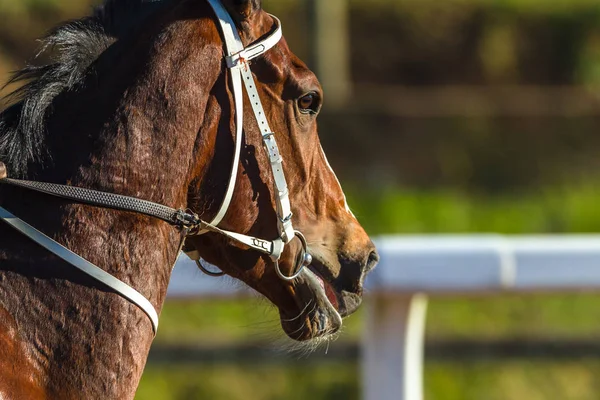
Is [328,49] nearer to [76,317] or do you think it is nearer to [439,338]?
[439,338]

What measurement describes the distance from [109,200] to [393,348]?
2250 millimetres

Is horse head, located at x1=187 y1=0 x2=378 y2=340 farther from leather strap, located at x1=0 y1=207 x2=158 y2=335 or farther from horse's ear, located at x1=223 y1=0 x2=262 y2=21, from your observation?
leather strap, located at x1=0 y1=207 x2=158 y2=335

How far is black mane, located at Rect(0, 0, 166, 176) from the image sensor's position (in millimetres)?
2521

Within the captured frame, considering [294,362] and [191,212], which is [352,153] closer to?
[294,362]

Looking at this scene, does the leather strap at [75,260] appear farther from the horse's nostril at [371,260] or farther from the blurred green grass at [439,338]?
the blurred green grass at [439,338]

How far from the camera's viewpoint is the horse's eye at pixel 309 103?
9.41ft

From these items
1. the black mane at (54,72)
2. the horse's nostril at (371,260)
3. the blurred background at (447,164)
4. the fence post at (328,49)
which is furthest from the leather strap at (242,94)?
the fence post at (328,49)

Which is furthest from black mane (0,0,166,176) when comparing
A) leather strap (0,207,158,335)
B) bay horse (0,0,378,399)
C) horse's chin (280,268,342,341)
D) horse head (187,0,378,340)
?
horse's chin (280,268,342,341)

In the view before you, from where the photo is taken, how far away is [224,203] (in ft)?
8.82

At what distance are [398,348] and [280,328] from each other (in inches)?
53.5

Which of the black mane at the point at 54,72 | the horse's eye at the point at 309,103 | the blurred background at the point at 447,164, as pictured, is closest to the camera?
the black mane at the point at 54,72

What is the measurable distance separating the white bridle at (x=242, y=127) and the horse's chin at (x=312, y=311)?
5.2 inches

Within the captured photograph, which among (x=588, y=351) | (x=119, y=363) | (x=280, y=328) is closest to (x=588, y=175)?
(x=588, y=351)

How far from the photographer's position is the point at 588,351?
7246mm
